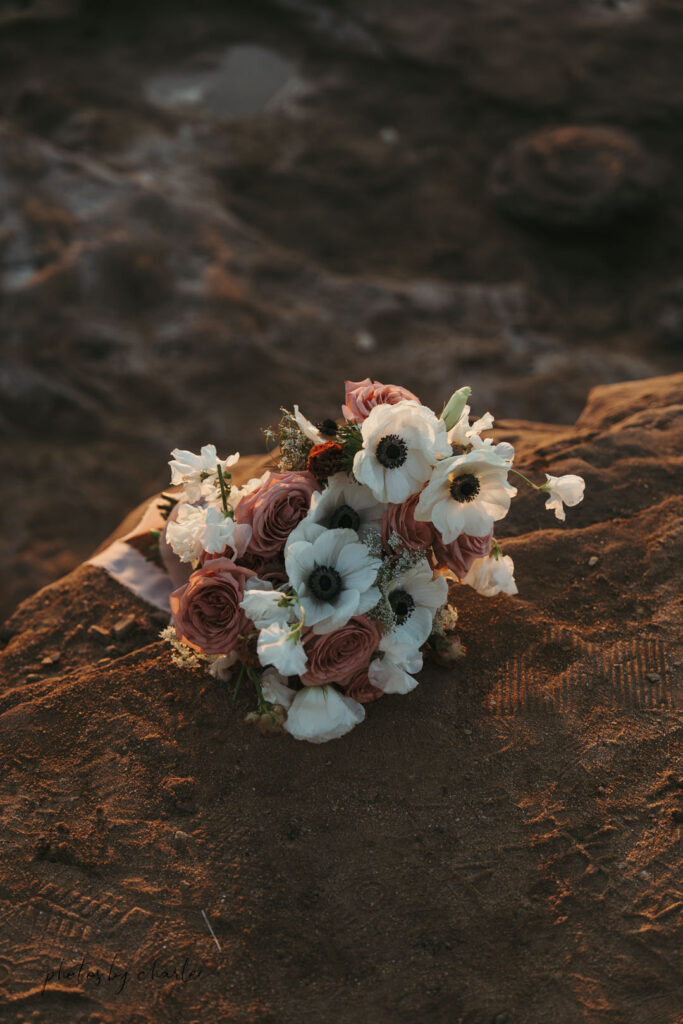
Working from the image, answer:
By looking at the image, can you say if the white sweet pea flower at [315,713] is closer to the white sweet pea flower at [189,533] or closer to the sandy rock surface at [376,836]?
→ the sandy rock surface at [376,836]

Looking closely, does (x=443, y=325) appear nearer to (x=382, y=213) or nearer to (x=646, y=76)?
(x=382, y=213)

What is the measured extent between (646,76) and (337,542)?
6677 millimetres

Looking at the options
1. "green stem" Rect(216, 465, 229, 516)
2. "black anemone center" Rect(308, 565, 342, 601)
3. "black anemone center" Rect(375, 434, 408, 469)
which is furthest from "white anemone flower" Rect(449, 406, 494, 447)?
"green stem" Rect(216, 465, 229, 516)

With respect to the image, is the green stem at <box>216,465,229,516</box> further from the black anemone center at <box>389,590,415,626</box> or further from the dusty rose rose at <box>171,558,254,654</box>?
the black anemone center at <box>389,590,415,626</box>

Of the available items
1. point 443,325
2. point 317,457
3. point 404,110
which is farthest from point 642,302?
point 317,457

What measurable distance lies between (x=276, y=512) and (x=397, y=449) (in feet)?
1.19

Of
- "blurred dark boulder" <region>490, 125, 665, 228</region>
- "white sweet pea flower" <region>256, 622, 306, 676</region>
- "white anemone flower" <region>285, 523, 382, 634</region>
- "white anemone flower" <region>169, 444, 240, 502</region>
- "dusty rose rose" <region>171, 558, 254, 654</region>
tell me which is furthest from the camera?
"blurred dark boulder" <region>490, 125, 665, 228</region>

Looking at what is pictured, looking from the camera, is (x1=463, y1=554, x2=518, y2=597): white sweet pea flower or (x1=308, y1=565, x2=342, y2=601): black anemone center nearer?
(x1=308, y1=565, x2=342, y2=601): black anemone center

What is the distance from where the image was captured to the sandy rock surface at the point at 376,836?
→ 217 cm

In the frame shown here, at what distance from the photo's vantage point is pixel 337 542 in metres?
2.20

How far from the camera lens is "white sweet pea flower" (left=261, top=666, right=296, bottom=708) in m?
2.31

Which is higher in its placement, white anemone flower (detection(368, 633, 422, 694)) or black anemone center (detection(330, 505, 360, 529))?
black anemone center (detection(330, 505, 360, 529))

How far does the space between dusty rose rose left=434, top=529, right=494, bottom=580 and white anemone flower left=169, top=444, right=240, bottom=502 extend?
23.8 inches

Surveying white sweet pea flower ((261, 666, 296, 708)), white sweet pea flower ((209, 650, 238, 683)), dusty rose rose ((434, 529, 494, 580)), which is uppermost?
dusty rose rose ((434, 529, 494, 580))
